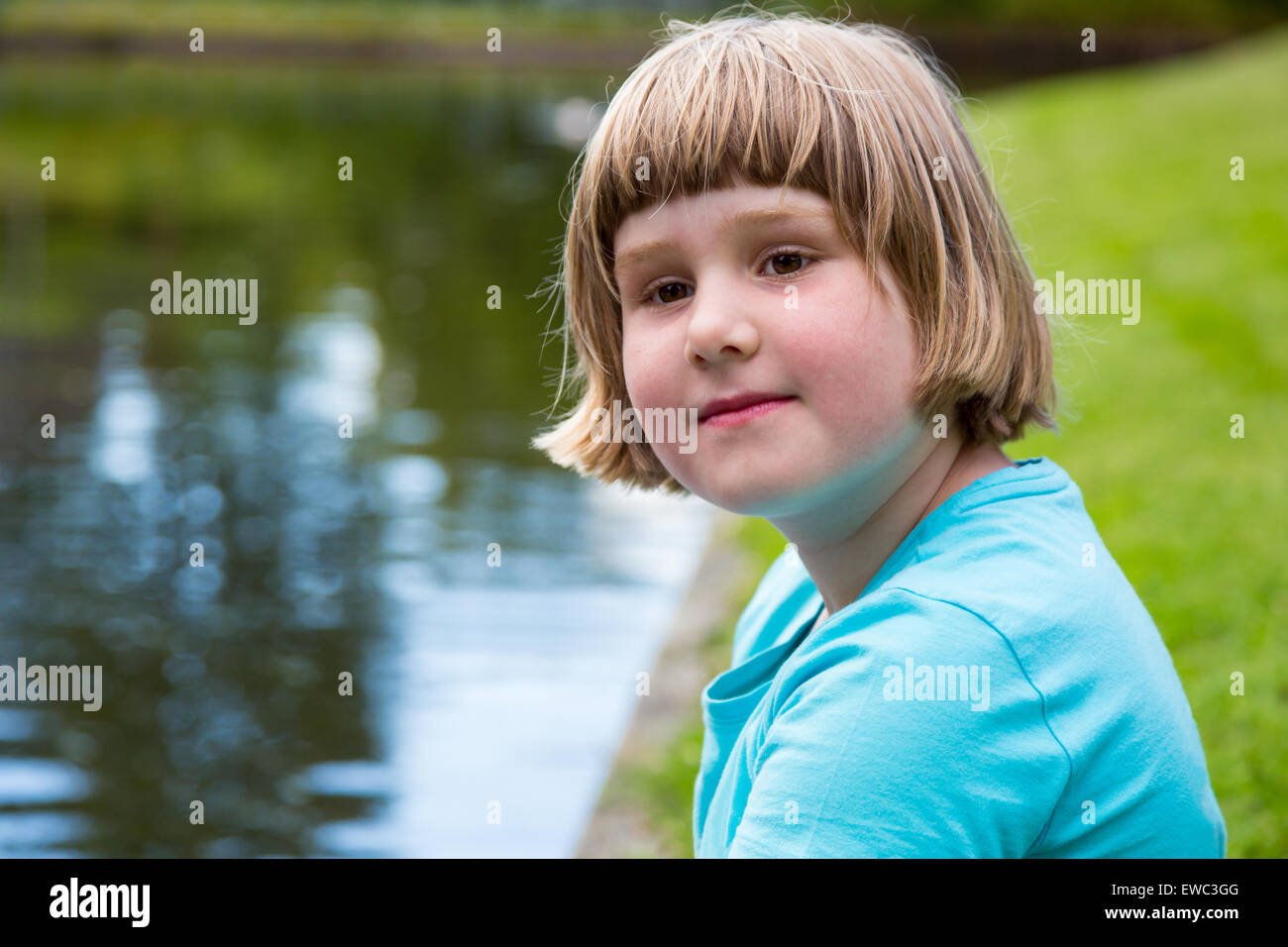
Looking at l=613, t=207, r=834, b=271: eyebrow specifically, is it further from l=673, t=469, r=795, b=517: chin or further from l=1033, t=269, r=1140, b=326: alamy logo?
l=1033, t=269, r=1140, b=326: alamy logo

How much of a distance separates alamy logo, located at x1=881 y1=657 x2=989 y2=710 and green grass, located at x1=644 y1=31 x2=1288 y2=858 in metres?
0.84

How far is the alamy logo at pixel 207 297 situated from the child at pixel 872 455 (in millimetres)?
10830

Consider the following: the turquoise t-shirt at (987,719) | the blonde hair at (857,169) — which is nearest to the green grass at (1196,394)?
the blonde hair at (857,169)

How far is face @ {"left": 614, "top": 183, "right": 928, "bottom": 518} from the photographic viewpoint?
1.46 meters

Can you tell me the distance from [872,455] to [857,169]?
297mm

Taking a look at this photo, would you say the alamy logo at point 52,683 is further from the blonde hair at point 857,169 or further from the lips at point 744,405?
the lips at point 744,405

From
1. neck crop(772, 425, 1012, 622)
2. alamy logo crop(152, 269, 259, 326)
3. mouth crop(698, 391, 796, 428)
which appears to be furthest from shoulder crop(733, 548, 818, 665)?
alamy logo crop(152, 269, 259, 326)

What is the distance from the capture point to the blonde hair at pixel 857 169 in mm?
1513

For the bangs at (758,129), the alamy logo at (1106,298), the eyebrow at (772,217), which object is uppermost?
the alamy logo at (1106,298)

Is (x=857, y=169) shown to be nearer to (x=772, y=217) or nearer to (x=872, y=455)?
(x=772, y=217)

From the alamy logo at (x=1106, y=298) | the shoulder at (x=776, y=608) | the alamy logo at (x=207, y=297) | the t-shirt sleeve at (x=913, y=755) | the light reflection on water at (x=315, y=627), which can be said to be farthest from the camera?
the alamy logo at (x=207, y=297)

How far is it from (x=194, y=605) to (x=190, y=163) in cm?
1852
